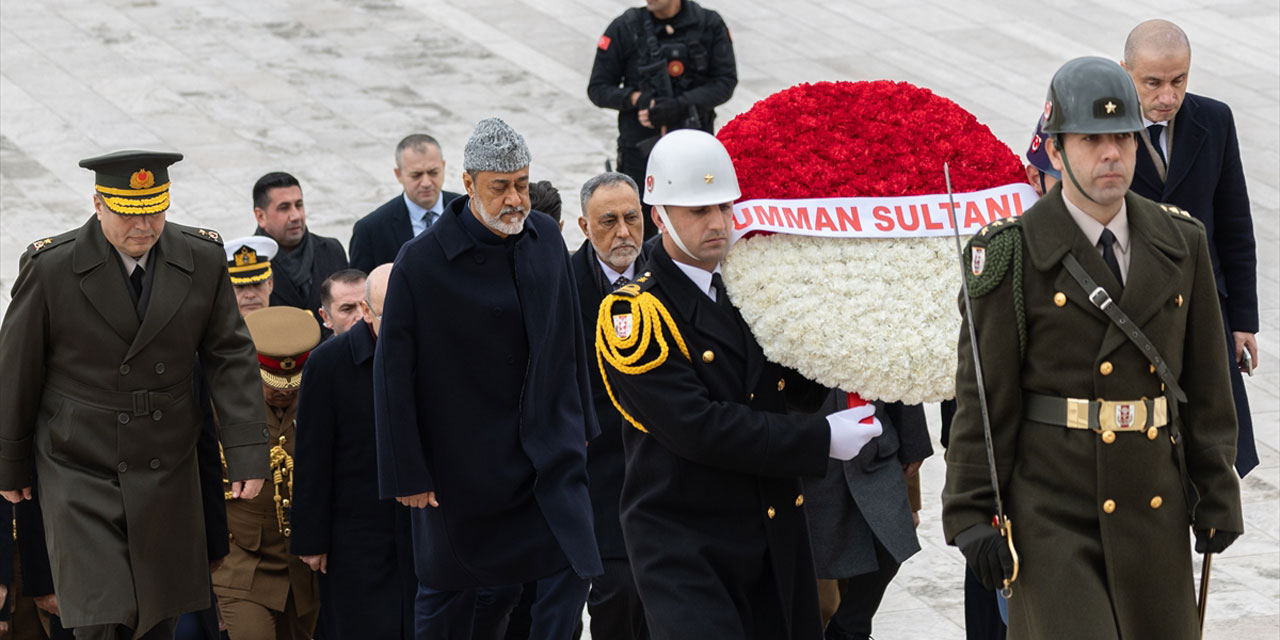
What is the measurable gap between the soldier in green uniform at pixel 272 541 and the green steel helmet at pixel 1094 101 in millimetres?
3386

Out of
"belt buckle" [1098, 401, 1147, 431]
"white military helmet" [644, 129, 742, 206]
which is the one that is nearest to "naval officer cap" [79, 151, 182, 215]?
"white military helmet" [644, 129, 742, 206]

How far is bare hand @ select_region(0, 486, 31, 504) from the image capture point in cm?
646

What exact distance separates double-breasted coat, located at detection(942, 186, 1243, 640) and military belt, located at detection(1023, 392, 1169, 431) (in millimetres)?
17

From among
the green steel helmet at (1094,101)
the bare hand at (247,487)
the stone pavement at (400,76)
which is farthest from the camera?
the stone pavement at (400,76)

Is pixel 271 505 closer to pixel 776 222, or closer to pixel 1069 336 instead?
pixel 776 222

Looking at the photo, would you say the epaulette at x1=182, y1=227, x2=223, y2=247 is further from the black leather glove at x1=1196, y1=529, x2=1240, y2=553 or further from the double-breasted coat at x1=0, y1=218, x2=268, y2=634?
the black leather glove at x1=1196, y1=529, x2=1240, y2=553

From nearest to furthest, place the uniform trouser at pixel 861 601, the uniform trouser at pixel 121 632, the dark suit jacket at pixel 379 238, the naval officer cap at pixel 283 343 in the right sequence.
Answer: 1. the uniform trouser at pixel 121 632
2. the uniform trouser at pixel 861 601
3. the naval officer cap at pixel 283 343
4. the dark suit jacket at pixel 379 238

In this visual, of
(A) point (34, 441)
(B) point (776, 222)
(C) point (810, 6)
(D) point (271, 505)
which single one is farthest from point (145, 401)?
(C) point (810, 6)

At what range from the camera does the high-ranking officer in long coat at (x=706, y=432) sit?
529 centimetres

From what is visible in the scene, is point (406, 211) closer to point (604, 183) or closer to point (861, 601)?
point (604, 183)

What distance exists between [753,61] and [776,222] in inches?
466

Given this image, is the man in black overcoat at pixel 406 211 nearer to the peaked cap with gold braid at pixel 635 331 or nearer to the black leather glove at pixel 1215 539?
the peaked cap with gold braid at pixel 635 331

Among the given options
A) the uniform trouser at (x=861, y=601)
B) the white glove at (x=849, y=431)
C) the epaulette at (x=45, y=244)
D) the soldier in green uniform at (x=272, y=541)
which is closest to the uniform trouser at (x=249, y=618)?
the soldier in green uniform at (x=272, y=541)

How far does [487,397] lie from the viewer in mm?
6473
